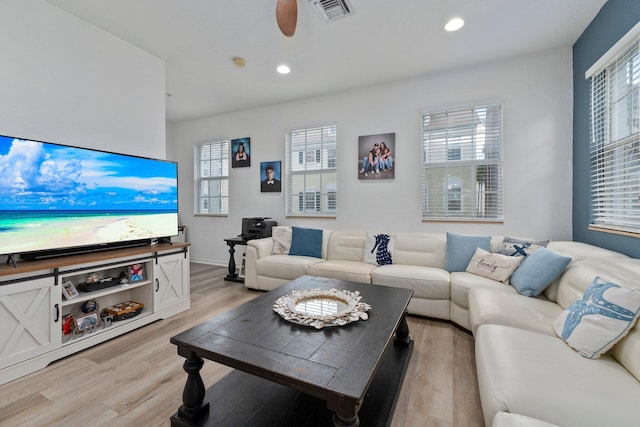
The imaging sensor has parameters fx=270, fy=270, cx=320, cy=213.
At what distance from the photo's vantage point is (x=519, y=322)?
1708mm

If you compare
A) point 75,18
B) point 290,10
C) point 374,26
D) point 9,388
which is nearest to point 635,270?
point 290,10

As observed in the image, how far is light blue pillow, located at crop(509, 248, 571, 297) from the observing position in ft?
6.79

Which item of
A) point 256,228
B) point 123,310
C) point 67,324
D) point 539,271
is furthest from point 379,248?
point 67,324

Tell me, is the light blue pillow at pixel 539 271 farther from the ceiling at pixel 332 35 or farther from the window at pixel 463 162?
the ceiling at pixel 332 35

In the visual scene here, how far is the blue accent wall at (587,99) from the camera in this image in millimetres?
2014

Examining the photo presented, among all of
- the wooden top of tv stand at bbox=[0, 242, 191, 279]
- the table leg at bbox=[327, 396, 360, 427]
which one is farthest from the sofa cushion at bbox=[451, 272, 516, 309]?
the wooden top of tv stand at bbox=[0, 242, 191, 279]

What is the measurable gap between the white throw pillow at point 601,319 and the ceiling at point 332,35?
2.31m

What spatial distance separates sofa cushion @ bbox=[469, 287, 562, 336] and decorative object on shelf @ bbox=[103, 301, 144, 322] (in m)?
2.92

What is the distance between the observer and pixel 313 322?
151 cm

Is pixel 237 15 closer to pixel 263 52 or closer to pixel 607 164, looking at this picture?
pixel 263 52

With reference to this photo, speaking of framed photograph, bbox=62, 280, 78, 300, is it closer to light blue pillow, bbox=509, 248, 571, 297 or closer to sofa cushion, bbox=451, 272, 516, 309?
sofa cushion, bbox=451, 272, 516, 309

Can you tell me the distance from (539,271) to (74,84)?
4263 millimetres

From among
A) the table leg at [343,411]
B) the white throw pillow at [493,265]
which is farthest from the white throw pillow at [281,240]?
the table leg at [343,411]

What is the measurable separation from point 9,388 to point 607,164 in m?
4.74
